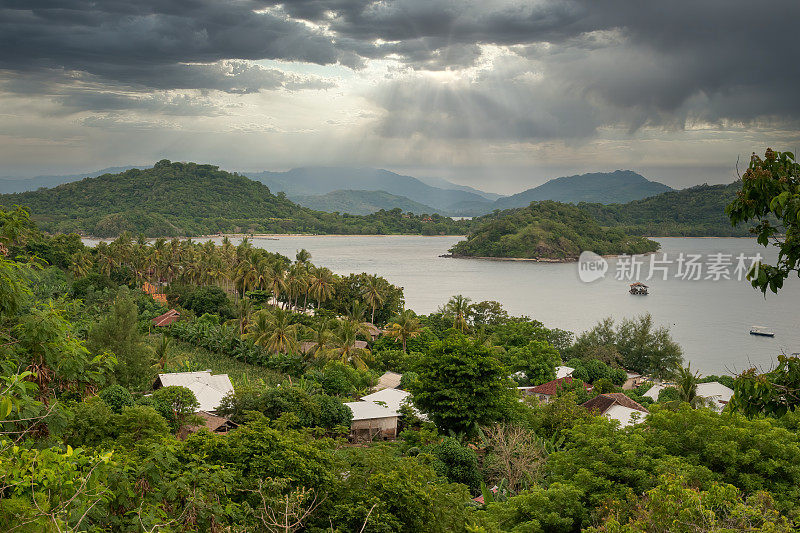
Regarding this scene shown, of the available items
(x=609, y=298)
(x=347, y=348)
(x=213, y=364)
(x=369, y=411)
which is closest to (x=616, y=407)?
(x=369, y=411)

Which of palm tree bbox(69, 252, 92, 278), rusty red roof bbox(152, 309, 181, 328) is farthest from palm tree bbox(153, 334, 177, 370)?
palm tree bbox(69, 252, 92, 278)

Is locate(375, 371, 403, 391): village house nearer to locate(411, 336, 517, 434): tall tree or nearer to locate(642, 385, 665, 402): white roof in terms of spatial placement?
locate(411, 336, 517, 434): tall tree

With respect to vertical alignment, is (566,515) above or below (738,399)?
below

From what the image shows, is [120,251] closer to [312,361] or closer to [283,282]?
[283,282]

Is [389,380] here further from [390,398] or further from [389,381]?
[390,398]

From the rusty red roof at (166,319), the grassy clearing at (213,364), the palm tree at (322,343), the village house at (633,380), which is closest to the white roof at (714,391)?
the village house at (633,380)

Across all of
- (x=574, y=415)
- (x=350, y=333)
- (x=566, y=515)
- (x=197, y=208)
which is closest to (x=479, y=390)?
(x=574, y=415)
